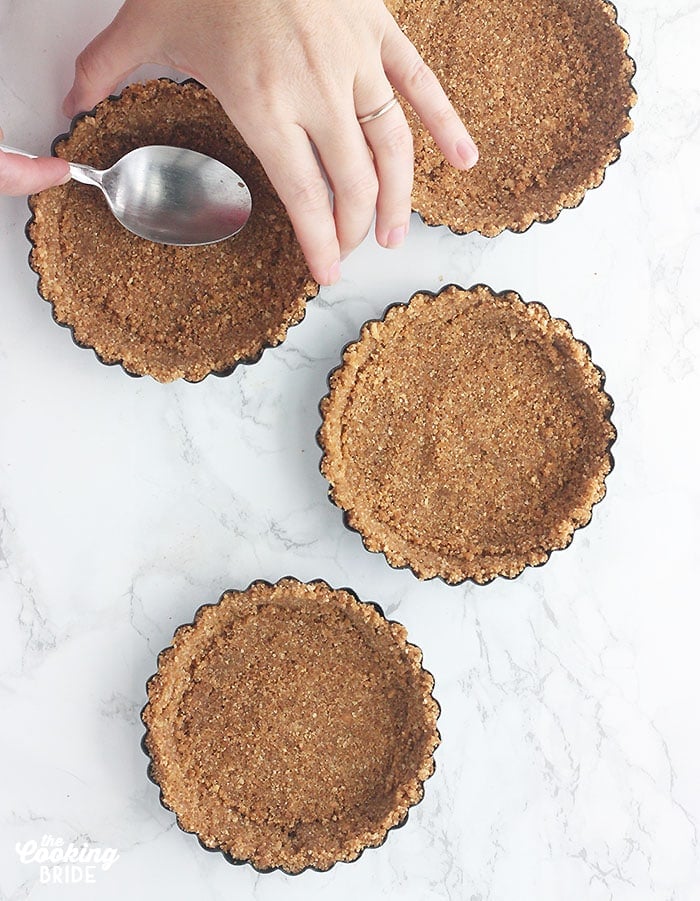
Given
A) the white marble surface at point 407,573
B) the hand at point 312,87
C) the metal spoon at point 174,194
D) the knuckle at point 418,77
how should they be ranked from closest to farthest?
1. the hand at point 312,87
2. the knuckle at point 418,77
3. the metal spoon at point 174,194
4. the white marble surface at point 407,573

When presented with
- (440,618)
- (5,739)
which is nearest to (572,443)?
(440,618)

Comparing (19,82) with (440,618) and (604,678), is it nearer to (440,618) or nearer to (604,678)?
(440,618)

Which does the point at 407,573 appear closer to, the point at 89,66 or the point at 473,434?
the point at 473,434

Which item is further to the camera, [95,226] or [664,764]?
[664,764]

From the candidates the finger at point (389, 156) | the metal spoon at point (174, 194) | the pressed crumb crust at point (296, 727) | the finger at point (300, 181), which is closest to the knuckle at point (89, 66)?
the metal spoon at point (174, 194)

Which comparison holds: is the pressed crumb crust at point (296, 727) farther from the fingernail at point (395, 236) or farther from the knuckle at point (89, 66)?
the knuckle at point (89, 66)

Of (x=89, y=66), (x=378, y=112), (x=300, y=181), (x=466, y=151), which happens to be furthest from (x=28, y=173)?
(x=466, y=151)
